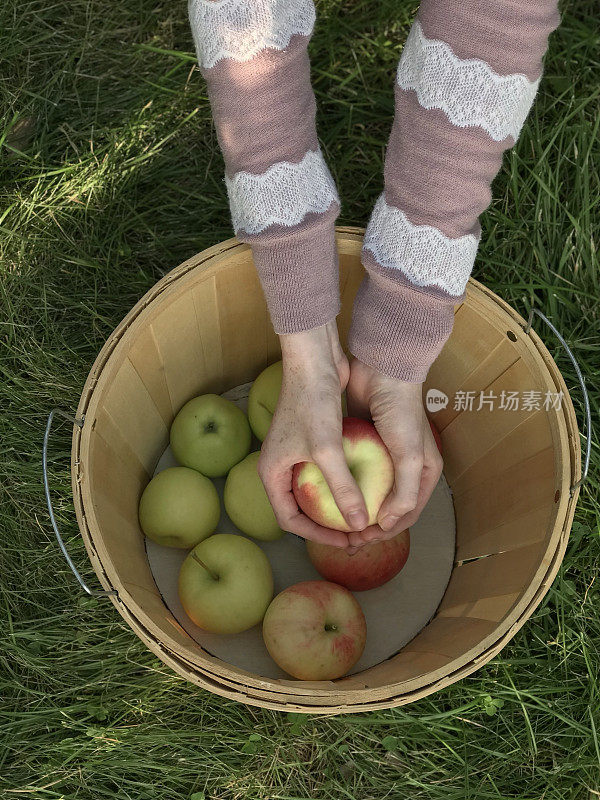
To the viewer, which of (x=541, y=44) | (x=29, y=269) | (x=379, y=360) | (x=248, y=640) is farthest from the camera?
(x=29, y=269)

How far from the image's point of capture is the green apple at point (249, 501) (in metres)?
1.36

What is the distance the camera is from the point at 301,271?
44.8 inches

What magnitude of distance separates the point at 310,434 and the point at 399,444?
5.8 inches

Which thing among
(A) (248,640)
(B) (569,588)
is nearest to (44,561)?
(A) (248,640)

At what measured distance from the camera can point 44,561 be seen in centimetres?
151

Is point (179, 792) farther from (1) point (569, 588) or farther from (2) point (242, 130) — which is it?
(2) point (242, 130)

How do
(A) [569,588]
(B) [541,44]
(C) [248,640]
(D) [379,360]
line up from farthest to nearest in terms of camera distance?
(A) [569,588], (C) [248,640], (D) [379,360], (B) [541,44]

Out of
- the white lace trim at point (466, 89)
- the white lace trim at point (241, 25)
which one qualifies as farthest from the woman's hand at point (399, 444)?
the white lace trim at point (241, 25)

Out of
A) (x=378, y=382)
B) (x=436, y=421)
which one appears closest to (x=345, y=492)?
(x=378, y=382)

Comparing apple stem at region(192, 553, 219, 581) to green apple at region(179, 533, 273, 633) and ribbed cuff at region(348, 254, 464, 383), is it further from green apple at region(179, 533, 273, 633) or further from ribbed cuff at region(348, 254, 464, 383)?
ribbed cuff at region(348, 254, 464, 383)

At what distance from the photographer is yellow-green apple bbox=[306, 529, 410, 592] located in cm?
131

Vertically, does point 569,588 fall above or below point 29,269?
below

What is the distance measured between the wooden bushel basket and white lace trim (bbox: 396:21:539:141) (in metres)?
0.31

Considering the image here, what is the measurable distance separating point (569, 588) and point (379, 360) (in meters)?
0.66
